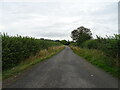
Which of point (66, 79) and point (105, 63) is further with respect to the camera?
point (105, 63)

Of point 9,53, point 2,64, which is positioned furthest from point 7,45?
point 2,64

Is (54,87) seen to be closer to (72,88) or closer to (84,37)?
(72,88)

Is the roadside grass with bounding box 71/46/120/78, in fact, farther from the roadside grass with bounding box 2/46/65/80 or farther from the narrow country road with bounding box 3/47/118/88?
the roadside grass with bounding box 2/46/65/80

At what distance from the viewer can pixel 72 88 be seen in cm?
577

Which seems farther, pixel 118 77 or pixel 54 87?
pixel 118 77

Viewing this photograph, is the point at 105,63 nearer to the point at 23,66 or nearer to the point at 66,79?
the point at 66,79

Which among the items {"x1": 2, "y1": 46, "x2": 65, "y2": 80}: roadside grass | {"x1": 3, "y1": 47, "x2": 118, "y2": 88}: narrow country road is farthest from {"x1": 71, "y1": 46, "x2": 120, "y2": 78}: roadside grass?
{"x1": 2, "y1": 46, "x2": 65, "y2": 80}: roadside grass

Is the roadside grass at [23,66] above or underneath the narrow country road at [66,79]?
underneath

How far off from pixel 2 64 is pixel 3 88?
193 inches

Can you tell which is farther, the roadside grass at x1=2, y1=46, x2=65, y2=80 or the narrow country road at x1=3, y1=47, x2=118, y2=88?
the roadside grass at x1=2, y1=46, x2=65, y2=80

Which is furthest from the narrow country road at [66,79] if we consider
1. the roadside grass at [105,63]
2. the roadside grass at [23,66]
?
the roadside grass at [23,66]

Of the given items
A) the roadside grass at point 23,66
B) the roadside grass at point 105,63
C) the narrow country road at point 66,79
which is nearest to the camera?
the narrow country road at point 66,79

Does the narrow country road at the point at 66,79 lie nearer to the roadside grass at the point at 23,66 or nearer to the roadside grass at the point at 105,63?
the roadside grass at the point at 105,63

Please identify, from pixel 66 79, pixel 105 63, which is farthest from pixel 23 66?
pixel 105 63
